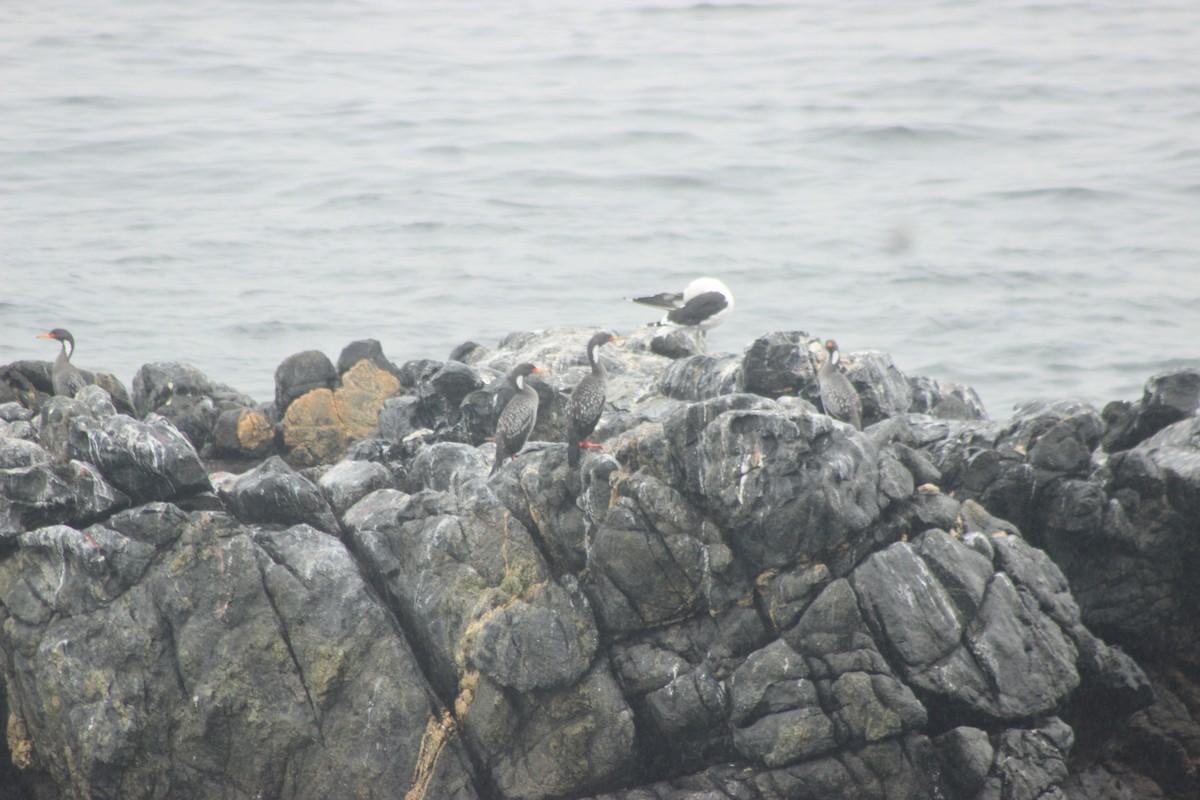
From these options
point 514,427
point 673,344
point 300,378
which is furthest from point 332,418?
point 673,344

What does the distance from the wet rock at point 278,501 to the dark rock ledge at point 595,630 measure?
1.2 inches

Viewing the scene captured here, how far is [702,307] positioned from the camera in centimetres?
1596

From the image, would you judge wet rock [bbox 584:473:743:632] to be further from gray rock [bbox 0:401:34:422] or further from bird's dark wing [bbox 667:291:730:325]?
gray rock [bbox 0:401:34:422]

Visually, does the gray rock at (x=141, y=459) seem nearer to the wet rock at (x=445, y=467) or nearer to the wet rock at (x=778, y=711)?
the wet rock at (x=445, y=467)

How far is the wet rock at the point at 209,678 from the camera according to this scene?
10383 millimetres

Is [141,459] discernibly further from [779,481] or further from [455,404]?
[779,481]

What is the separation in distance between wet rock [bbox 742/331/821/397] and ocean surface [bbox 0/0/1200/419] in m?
10.7

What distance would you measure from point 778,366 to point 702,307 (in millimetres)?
1877

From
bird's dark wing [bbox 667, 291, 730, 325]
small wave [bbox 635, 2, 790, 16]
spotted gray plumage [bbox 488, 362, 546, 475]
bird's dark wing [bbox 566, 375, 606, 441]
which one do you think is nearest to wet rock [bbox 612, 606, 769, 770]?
bird's dark wing [bbox 566, 375, 606, 441]

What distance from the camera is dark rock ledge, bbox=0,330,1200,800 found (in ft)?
33.7

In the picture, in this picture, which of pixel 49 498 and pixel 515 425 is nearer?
pixel 49 498

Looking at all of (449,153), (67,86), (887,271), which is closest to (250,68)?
(67,86)

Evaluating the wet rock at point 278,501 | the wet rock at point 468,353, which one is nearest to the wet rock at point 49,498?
the wet rock at point 278,501

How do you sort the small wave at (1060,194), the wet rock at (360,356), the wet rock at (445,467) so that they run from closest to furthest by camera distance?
the wet rock at (445,467) < the wet rock at (360,356) < the small wave at (1060,194)
